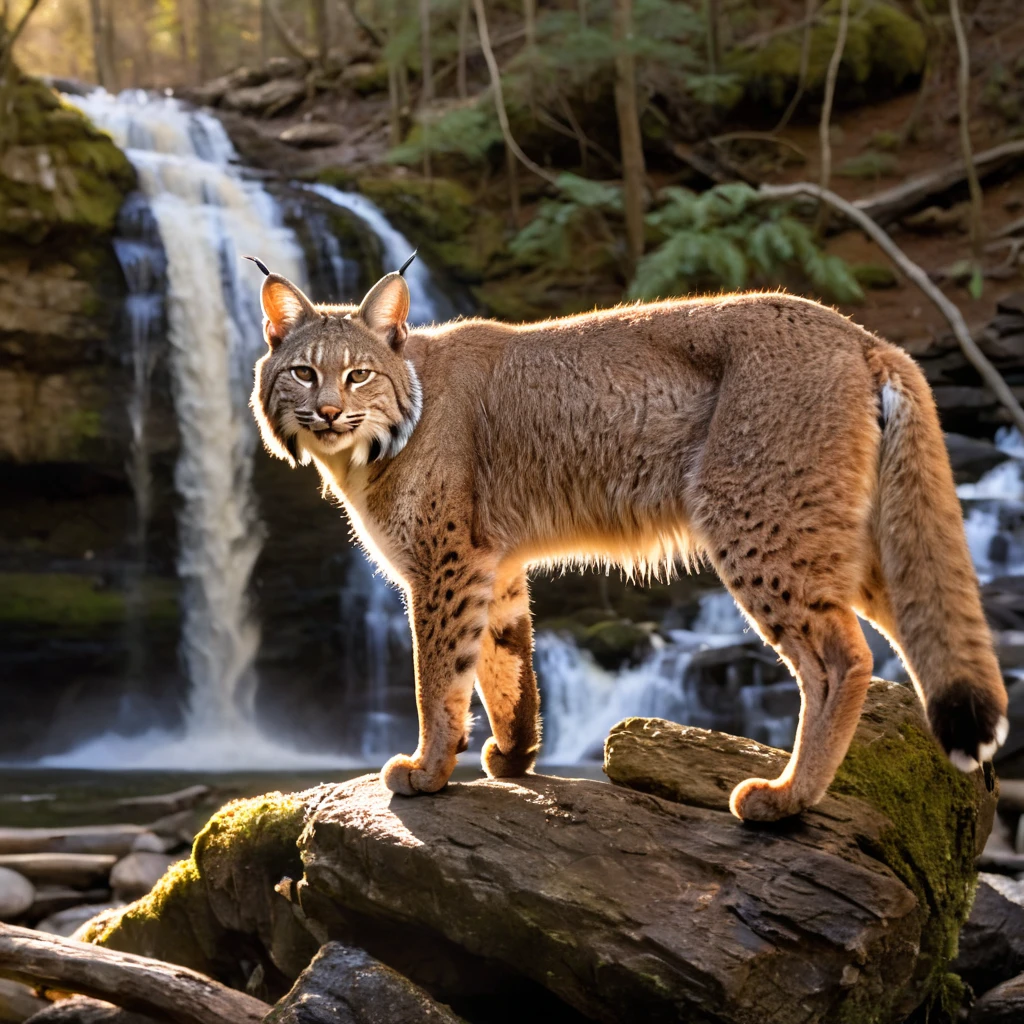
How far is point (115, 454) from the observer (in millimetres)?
A: 15164

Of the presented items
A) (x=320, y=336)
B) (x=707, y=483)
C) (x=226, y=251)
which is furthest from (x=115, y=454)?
(x=707, y=483)

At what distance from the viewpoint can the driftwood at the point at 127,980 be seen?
4.78m

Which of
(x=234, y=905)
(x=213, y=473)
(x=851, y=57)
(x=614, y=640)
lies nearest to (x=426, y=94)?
(x=851, y=57)

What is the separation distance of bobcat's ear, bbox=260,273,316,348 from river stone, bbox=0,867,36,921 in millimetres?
4652

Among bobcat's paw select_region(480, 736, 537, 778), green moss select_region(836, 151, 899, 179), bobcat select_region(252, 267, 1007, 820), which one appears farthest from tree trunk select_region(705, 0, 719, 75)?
bobcat's paw select_region(480, 736, 537, 778)

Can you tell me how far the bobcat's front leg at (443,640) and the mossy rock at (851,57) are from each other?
2106 centimetres

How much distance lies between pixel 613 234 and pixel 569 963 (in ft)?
54.3

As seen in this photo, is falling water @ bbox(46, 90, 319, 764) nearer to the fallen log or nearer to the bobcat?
the fallen log

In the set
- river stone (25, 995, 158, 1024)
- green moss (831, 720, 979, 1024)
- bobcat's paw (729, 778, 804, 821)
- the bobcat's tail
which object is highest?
the bobcat's tail

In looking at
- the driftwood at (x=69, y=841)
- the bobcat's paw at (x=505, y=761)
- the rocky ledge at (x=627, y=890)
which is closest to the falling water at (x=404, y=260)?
the driftwood at (x=69, y=841)

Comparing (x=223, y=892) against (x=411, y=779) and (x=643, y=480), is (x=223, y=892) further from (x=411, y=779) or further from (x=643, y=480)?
(x=643, y=480)

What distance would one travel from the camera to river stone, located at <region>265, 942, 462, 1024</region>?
4.16 metres

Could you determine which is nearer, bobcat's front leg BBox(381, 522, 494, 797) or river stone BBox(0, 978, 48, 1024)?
bobcat's front leg BBox(381, 522, 494, 797)

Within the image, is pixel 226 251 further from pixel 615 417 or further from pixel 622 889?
pixel 622 889
